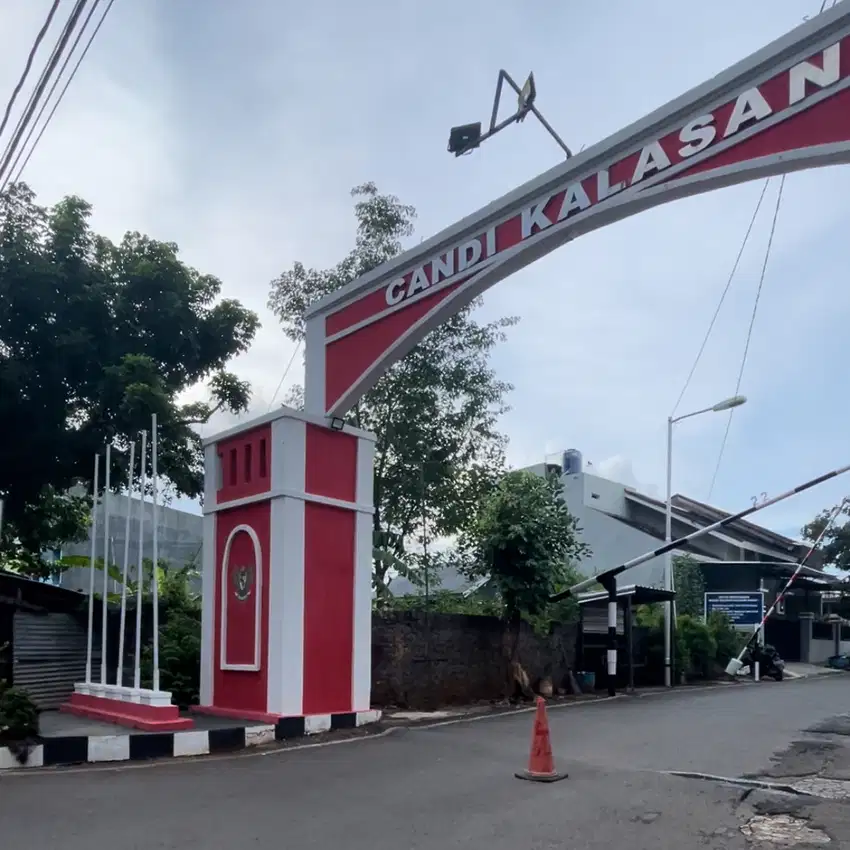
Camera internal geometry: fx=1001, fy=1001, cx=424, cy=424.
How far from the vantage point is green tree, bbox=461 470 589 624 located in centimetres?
1608

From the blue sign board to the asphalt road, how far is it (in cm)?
1855

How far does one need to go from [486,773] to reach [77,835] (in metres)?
3.59

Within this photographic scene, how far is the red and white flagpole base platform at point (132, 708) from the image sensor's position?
33.0ft

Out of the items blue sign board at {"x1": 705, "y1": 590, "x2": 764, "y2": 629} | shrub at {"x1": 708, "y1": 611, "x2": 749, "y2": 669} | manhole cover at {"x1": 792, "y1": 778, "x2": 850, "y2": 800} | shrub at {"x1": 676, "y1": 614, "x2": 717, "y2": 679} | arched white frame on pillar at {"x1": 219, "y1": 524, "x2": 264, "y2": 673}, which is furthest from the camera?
blue sign board at {"x1": 705, "y1": 590, "x2": 764, "y2": 629}

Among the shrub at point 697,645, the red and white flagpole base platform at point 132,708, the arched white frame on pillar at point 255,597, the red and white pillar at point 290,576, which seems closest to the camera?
the red and white flagpole base platform at point 132,708

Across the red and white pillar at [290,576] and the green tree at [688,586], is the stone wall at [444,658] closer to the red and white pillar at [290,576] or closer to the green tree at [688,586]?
the red and white pillar at [290,576]

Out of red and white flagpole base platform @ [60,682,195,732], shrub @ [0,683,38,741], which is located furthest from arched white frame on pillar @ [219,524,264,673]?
shrub @ [0,683,38,741]

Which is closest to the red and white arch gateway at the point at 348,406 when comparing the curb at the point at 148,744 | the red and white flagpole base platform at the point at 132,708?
the curb at the point at 148,744

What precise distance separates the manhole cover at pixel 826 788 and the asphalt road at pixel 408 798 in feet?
2.03

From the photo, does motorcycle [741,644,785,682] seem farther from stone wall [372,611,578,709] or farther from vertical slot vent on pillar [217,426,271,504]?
vertical slot vent on pillar [217,426,271,504]

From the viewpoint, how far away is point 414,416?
62.9 feet

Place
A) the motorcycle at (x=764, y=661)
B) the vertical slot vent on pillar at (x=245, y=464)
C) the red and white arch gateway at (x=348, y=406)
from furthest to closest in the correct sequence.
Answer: the motorcycle at (x=764, y=661)
the vertical slot vent on pillar at (x=245, y=464)
the red and white arch gateway at (x=348, y=406)

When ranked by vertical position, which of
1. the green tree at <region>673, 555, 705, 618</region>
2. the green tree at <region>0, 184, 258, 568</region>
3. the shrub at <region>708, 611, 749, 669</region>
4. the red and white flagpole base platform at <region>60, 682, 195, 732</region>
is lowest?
the shrub at <region>708, 611, 749, 669</region>

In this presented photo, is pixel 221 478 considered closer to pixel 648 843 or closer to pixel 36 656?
pixel 36 656
